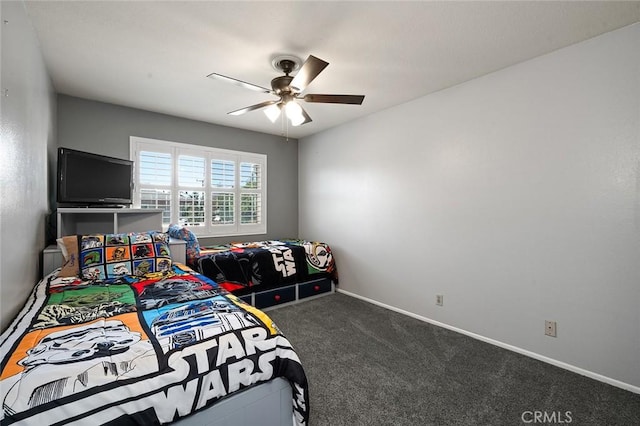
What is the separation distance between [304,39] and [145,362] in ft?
7.21

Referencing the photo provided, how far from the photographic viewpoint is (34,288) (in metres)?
2.00

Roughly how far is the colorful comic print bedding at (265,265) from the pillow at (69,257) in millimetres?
1130

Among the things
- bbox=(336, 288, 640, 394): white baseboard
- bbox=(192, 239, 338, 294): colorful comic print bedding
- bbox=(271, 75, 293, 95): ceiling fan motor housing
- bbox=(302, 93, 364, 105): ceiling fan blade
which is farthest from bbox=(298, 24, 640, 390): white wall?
bbox=(271, 75, 293, 95): ceiling fan motor housing

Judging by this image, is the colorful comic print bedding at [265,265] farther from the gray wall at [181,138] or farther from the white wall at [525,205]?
the gray wall at [181,138]

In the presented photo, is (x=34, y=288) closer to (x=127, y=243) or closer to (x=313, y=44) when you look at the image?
(x=127, y=243)

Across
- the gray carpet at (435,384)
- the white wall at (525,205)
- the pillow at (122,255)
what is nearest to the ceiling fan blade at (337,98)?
the white wall at (525,205)

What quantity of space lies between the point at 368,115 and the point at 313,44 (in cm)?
179

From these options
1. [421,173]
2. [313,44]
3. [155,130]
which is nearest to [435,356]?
[421,173]

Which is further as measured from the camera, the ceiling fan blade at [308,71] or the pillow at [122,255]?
the pillow at [122,255]

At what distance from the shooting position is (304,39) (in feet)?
6.84

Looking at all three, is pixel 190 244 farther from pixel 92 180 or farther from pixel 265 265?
pixel 92 180

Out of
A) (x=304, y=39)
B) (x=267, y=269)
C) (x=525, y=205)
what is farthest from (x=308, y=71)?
(x=267, y=269)

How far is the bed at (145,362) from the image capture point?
953mm

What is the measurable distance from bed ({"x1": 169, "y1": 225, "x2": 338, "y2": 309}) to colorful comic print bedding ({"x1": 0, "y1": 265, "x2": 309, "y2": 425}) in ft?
4.63
